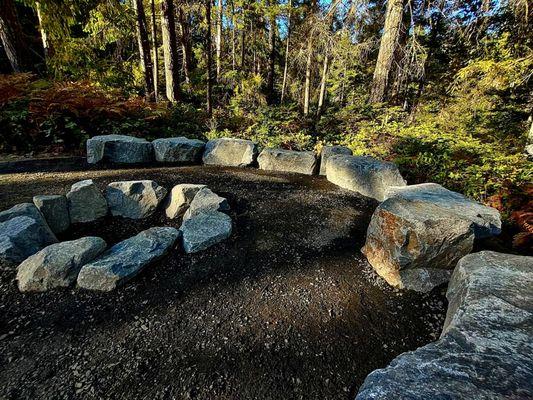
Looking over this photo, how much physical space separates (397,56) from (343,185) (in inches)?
212

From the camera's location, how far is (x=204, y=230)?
276cm

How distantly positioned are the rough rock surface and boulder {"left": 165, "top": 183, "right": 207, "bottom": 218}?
2259 mm

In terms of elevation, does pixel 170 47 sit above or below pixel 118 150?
above

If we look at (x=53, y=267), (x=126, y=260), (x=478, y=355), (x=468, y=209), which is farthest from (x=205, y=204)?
(x=468, y=209)

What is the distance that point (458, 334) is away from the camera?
139cm

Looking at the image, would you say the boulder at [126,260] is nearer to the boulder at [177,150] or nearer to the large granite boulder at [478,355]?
the large granite boulder at [478,355]

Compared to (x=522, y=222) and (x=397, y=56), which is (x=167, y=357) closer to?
(x=522, y=222)

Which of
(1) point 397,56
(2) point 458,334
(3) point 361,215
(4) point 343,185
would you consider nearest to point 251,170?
(4) point 343,185

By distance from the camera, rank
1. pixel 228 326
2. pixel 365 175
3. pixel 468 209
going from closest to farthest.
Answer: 1. pixel 228 326
2. pixel 468 209
3. pixel 365 175

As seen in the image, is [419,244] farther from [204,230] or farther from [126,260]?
[126,260]

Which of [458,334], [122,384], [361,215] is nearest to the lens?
[458,334]

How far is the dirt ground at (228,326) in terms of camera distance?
1.52m

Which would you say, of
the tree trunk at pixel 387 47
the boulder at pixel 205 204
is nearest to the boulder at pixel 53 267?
the boulder at pixel 205 204

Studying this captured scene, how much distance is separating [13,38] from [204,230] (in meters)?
8.80
